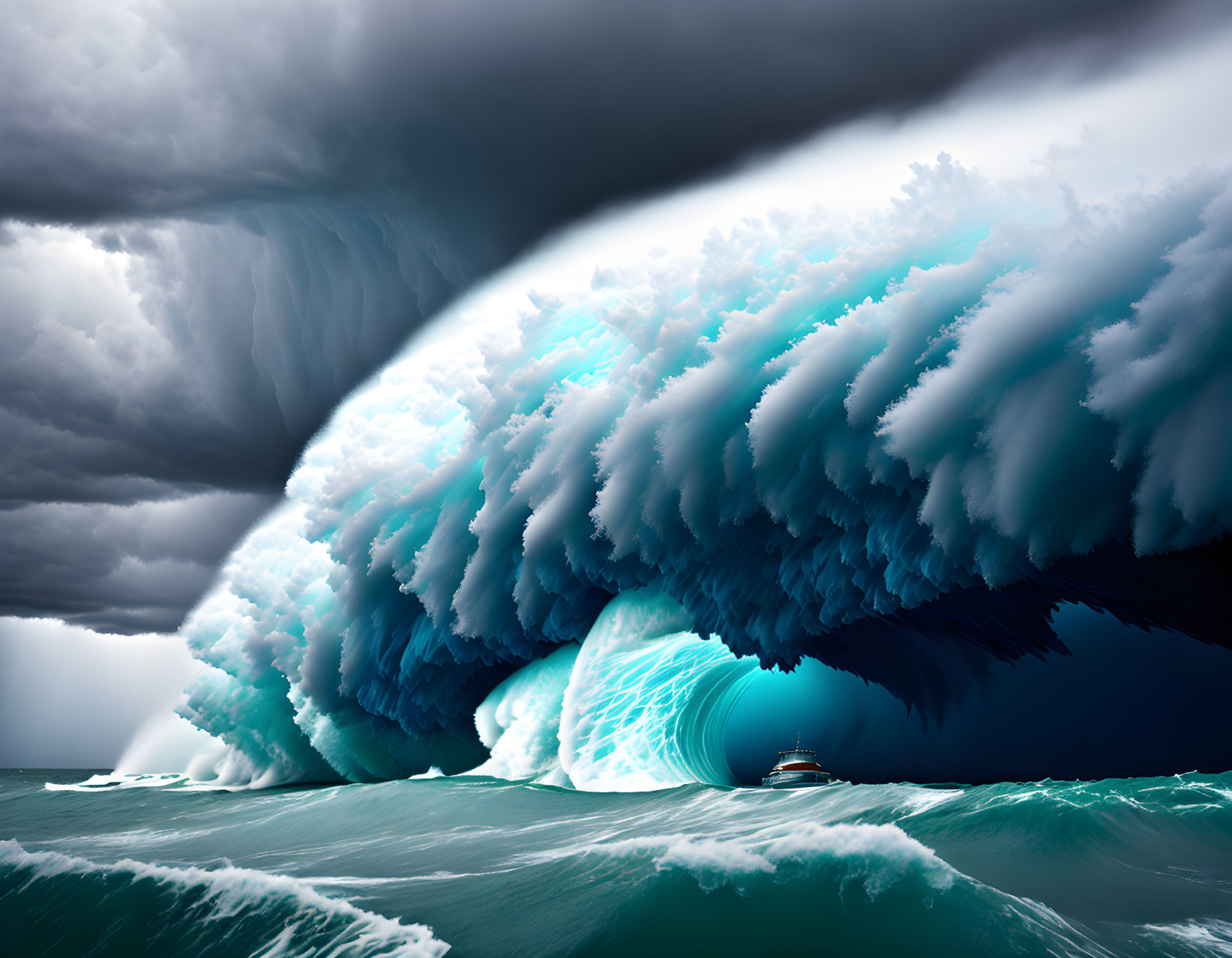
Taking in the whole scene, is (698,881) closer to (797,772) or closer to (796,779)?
(796,779)

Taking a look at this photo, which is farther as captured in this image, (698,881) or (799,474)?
(799,474)

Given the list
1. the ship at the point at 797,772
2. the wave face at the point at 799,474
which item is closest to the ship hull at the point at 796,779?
the ship at the point at 797,772

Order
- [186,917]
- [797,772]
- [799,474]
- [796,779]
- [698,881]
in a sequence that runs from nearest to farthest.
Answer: [698,881]
[186,917]
[799,474]
[796,779]
[797,772]

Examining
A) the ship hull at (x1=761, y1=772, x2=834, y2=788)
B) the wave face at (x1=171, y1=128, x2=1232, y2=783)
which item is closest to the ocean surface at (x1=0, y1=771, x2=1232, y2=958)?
the wave face at (x1=171, y1=128, x2=1232, y2=783)

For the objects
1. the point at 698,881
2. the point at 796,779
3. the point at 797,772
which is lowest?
the point at 698,881

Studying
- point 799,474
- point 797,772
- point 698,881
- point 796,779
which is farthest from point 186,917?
point 797,772

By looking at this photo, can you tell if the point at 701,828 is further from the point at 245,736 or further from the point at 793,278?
the point at 245,736

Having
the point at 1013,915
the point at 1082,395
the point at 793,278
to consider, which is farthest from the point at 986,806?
the point at 793,278

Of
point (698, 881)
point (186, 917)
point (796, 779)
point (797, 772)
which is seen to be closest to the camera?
point (698, 881)
